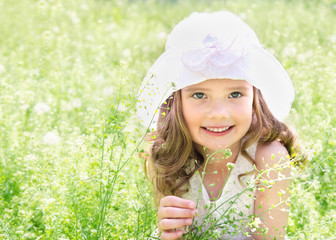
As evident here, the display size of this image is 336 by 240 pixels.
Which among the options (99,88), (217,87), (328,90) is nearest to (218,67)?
(217,87)

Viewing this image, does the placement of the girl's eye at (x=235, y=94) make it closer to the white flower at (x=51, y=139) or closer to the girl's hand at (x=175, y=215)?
the girl's hand at (x=175, y=215)

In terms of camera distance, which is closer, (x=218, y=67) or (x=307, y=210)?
(x=218, y=67)

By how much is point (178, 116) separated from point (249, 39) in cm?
41

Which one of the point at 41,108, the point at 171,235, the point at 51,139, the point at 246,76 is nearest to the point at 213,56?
the point at 246,76

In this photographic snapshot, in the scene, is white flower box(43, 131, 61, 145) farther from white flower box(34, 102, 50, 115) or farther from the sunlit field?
white flower box(34, 102, 50, 115)

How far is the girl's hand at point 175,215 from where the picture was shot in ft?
6.42

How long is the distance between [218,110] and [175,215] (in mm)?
417

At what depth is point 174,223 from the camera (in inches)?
77.7

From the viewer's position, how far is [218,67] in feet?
6.82

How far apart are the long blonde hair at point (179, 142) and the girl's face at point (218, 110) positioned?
0.38 feet

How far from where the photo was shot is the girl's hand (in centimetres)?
196

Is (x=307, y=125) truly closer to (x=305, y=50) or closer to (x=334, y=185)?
(x=334, y=185)

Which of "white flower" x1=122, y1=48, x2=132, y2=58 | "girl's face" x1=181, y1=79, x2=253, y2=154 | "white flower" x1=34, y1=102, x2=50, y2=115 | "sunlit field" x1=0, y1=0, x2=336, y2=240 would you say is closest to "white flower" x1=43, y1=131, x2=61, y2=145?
"sunlit field" x1=0, y1=0, x2=336, y2=240

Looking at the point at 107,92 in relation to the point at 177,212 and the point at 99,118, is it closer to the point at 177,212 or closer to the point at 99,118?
the point at 99,118
